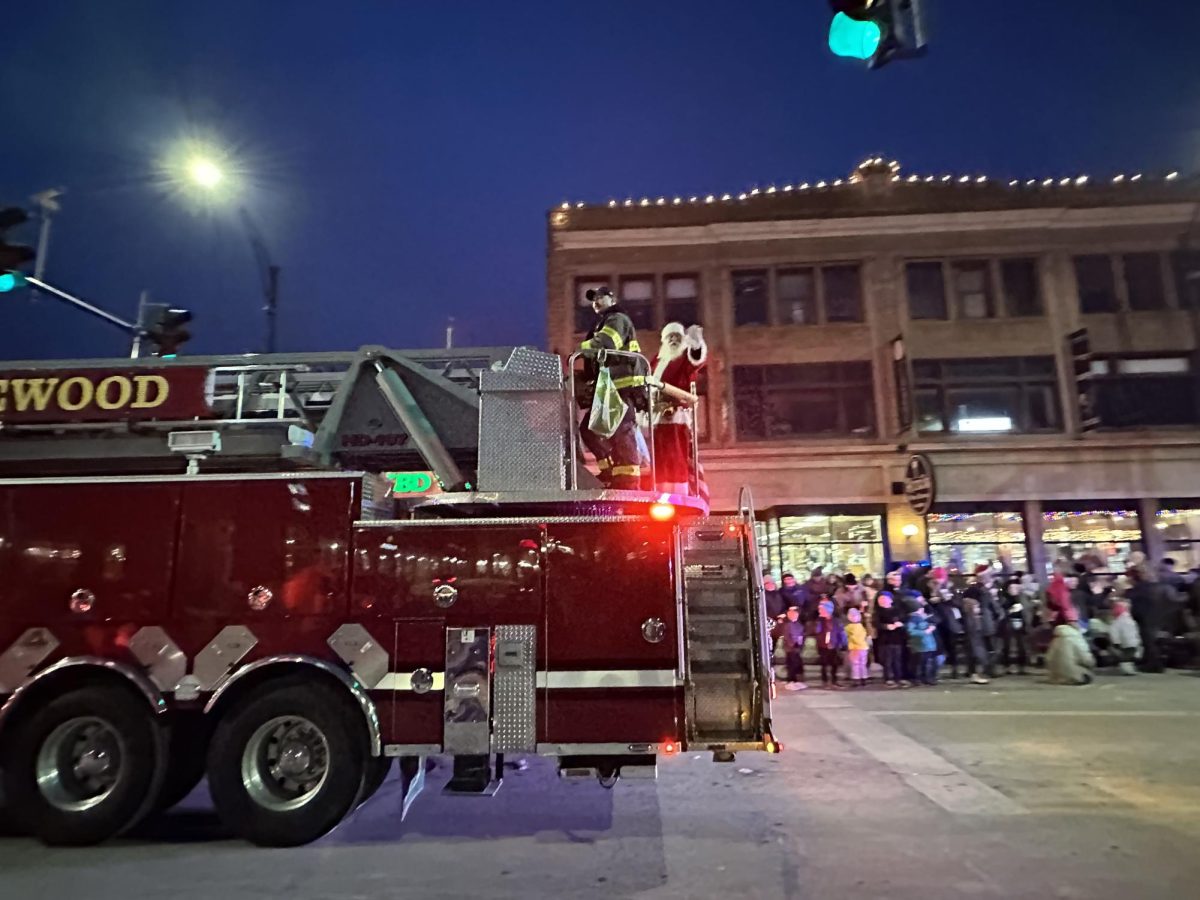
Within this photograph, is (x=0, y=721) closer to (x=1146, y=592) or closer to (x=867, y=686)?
(x=867, y=686)

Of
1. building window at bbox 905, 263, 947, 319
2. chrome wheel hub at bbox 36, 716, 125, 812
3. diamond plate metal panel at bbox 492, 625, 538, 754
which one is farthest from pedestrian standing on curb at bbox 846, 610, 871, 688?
chrome wheel hub at bbox 36, 716, 125, 812

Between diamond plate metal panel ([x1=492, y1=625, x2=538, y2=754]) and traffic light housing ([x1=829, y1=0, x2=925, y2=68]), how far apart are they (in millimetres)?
4247

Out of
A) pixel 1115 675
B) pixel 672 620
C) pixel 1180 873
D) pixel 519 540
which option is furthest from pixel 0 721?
pixel 1115 675

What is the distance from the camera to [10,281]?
332 inches

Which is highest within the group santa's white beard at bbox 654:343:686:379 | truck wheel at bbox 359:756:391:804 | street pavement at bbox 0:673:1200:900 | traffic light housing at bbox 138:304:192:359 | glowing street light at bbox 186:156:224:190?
glowing street light at bbox 186:156:224:190

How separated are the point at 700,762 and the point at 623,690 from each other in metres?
2.80

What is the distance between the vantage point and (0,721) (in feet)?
18.1

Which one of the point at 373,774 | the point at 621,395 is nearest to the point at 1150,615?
the point at 621,395

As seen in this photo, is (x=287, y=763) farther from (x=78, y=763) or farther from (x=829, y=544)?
(x=829, y=544)

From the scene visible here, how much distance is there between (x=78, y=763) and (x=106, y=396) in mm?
2692

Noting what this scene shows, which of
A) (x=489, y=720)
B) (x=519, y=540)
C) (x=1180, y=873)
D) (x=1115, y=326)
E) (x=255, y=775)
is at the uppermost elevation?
(x=1115, y=326)

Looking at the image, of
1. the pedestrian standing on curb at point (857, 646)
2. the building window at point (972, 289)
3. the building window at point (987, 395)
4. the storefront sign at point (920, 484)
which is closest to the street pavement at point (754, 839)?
the pedestrian standing on curb at point (857, 646)

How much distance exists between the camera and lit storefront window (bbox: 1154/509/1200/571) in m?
18.7

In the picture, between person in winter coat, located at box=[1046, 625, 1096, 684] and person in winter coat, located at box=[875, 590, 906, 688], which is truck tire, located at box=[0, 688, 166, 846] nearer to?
person in winter coat, located at box=[875, 590, 906, 688]
